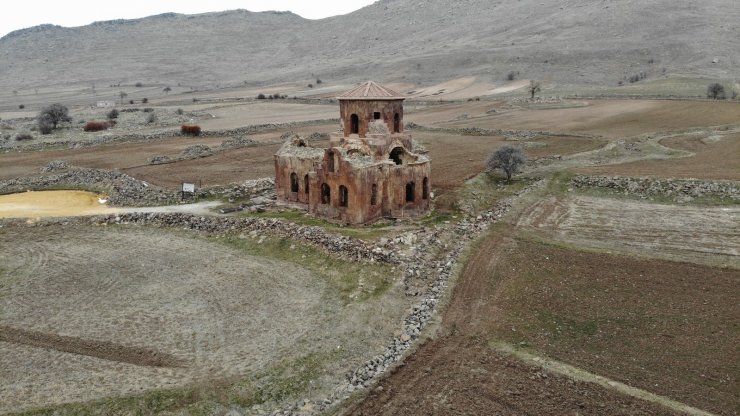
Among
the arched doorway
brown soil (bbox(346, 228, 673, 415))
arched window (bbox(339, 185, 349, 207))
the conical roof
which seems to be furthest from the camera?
the arched doorway

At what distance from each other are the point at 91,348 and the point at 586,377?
1538 cm

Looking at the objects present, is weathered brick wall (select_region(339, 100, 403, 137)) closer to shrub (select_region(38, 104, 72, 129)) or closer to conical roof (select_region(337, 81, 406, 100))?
conical roof (select_region(337, 81, 406, 100))

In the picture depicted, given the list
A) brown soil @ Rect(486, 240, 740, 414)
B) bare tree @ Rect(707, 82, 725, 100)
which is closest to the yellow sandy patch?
brown soil @ Rect(486, 240, 740, 414)

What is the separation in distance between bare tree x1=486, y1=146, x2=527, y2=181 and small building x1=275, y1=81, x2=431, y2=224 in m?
7.91

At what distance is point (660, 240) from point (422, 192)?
11880 mm

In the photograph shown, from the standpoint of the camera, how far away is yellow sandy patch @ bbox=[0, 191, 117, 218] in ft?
108

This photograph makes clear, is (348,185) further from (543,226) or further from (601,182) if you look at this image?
(601,182)

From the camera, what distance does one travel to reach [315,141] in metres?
59.3

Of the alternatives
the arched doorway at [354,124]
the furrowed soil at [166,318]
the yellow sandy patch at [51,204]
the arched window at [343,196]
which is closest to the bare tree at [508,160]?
the arched doorway at [354,124]

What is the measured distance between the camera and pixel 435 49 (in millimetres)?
134625

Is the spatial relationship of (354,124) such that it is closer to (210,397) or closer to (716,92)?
(210,397)

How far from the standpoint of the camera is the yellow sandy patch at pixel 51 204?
108 feet

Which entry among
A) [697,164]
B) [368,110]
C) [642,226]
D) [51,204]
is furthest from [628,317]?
[51,204]

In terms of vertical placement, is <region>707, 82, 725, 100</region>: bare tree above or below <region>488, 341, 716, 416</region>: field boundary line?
above
